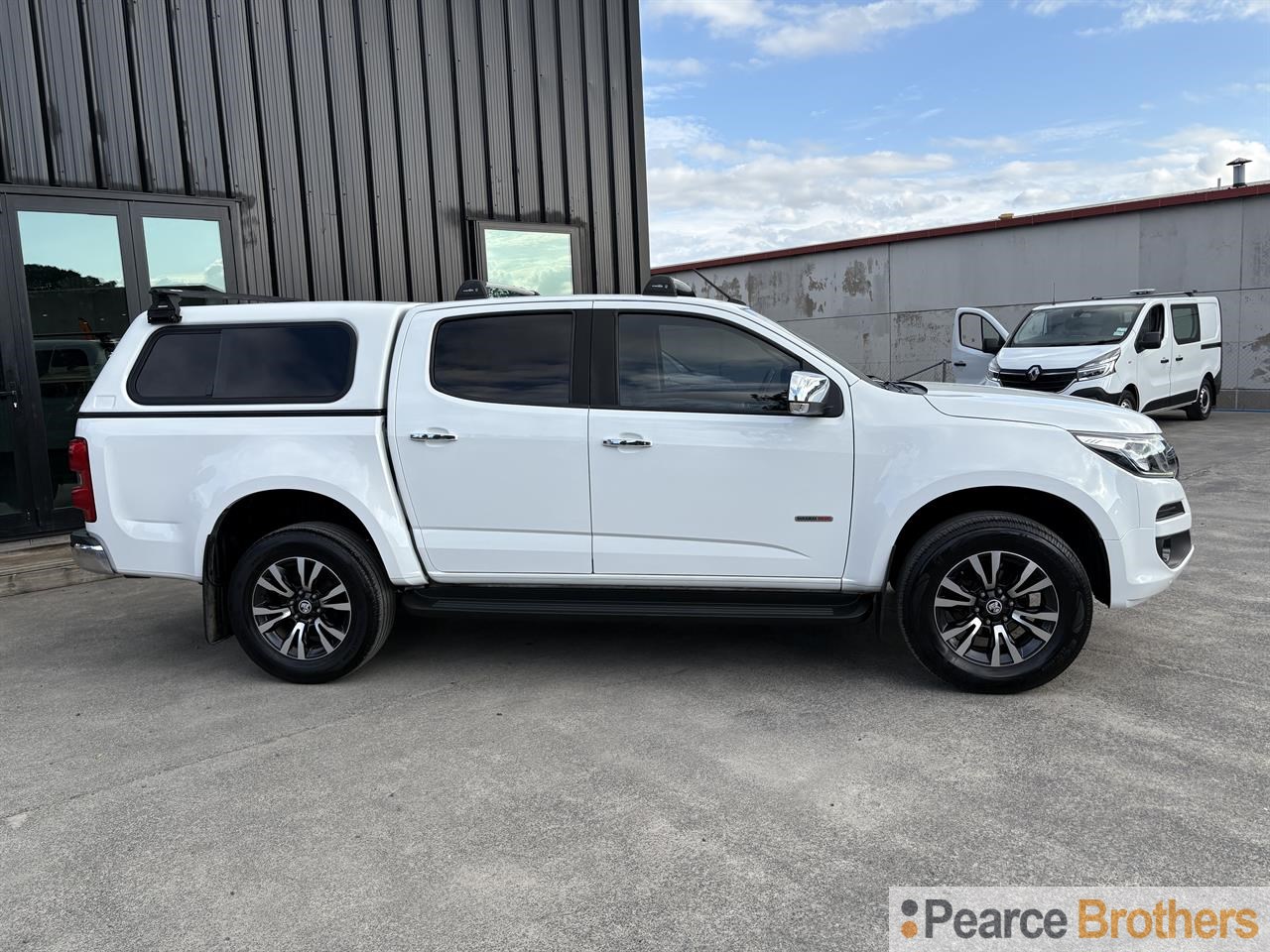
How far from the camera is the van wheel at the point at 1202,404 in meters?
14.9

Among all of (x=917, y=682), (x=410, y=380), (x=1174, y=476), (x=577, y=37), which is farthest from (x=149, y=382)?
(x=577, y=37)

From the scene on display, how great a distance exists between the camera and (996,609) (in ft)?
13.6

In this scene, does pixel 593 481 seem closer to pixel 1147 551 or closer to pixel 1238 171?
pixel 1147 551

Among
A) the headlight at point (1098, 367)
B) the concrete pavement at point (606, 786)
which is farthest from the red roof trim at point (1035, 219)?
the concrete pavement at point (606, 786)

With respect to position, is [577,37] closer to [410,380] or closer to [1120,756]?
[410,380]

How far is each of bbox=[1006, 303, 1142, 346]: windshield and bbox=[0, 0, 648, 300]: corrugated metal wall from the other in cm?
635

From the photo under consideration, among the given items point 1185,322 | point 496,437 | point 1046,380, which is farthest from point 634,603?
point 1185,322

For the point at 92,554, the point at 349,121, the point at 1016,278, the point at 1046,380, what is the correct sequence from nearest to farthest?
the point at 92,554 < the point at 349,121 < the point at 1046,380 < the point at 1016,278

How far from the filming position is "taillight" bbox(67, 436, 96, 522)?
468 cm

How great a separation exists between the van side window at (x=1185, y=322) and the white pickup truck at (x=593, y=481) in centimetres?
1145

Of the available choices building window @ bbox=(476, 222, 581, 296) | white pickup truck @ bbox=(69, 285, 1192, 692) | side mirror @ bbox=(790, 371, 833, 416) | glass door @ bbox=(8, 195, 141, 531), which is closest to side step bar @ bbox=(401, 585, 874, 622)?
white pickup truck @ bbox=(69, 285, 1192, 692)

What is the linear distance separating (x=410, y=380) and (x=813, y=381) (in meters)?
1.97

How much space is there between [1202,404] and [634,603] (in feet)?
46.9

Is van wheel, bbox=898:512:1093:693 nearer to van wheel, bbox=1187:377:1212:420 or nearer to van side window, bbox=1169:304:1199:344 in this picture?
van side window, bbox=1169:304:1199:344
